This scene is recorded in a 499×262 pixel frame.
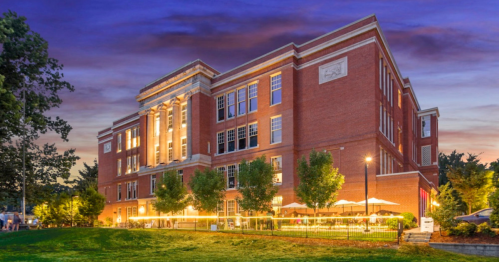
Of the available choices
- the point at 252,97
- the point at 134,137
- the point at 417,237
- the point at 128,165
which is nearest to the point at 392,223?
the point at 417,237

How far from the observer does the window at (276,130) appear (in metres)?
44.0

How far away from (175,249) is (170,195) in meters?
18.3

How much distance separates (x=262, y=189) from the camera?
33719mm

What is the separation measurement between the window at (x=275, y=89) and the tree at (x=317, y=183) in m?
14.9

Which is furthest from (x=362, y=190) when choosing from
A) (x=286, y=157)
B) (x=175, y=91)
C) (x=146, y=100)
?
(x=146, y=100)

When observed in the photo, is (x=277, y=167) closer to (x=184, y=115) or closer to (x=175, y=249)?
(x=184, y=115)

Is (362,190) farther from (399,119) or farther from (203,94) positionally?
(203,94)

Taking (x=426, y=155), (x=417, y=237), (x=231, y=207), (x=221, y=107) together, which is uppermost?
(x=221, y=107)

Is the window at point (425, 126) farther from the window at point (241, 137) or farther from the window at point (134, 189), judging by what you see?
the window at point (134, 189)

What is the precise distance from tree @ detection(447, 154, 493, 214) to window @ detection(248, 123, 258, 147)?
2178cm

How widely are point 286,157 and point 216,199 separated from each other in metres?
8.99

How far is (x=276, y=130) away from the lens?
145 feet

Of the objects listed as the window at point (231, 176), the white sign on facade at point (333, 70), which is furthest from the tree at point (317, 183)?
the window at point (231, 176)

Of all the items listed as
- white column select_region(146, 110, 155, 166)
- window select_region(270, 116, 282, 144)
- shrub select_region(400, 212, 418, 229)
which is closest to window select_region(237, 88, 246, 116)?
window select_region(270, 116, 282, 144)
